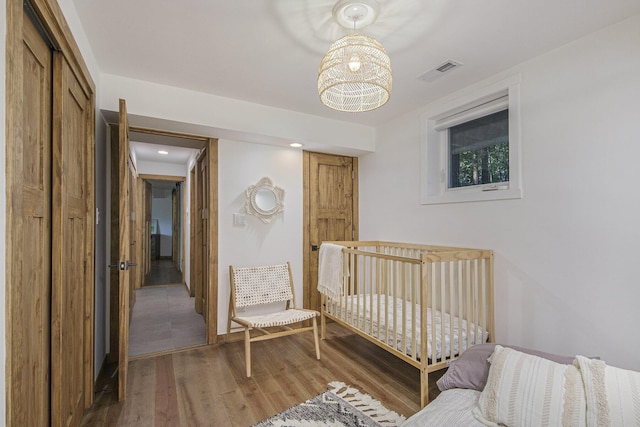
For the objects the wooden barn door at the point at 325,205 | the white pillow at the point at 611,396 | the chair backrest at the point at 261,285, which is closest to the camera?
the white pillow at the point at 611,396

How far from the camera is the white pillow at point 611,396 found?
1.19 meters

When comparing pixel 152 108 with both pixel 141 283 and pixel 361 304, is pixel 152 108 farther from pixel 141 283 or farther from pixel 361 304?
pixel 141 283

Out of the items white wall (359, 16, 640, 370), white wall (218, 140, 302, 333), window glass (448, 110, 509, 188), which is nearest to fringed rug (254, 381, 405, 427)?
white wall (359, 16, 640, 370)

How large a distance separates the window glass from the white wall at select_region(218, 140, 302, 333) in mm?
1622

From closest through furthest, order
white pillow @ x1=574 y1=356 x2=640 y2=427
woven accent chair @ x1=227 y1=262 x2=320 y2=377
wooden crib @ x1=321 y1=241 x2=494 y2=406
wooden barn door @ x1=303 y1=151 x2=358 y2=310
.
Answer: white pillow @ x1=574 y1=356 x2=640 y2=427, wooden crib @ x1=321 y1=241 x2=494 y2=406, woven accent chair @ x1=227 y1=262 x2=320 y2=377, wooden barn door @ x1=303 y1=151 x2=358 y2=310

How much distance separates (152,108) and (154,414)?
86.0 inches

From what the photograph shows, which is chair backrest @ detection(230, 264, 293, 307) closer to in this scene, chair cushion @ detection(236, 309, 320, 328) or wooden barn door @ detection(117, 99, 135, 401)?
chair cushion @ detection(236, 309, 320, 328)

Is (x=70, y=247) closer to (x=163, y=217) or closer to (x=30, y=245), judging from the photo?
(x=30, y=245)

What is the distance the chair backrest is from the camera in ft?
9.73

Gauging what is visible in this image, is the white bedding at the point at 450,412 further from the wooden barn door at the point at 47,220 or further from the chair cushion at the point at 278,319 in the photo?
the wooden barn door at the point at 47,220

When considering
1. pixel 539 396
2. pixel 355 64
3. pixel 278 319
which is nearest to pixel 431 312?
pixel 539 396

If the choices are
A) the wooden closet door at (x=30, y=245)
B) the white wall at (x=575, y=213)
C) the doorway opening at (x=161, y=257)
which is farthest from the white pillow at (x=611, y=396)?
→ the doorway opening at (x=161, y=257)

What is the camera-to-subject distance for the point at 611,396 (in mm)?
1239

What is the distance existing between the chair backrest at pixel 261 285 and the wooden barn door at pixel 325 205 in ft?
1.21
